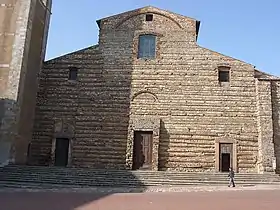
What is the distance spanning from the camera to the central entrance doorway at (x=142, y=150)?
21.6 m

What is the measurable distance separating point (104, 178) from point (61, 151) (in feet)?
16.5

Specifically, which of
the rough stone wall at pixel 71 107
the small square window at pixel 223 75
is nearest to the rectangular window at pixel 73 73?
the rough stone wall at pixel 71 107

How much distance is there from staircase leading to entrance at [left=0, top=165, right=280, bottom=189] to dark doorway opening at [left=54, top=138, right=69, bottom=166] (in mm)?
2638

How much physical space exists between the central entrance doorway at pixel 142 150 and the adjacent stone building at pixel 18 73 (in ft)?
21.0

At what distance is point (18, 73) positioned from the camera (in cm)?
2066

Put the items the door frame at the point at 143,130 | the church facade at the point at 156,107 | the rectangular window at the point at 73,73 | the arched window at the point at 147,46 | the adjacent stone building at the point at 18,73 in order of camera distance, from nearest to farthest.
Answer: the adjacent stone building at the point at 18,73 < the door frame at the point at 143,130 < the church facade at the point at 156,107 < the rectangular window at the point at 73,73 < the arched window at the point at 147,46

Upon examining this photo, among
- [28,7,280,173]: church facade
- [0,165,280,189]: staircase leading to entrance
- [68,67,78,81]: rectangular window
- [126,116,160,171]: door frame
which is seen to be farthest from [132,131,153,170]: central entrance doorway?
[68,67,78,81]: rectangular window

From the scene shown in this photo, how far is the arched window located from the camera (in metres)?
23.8

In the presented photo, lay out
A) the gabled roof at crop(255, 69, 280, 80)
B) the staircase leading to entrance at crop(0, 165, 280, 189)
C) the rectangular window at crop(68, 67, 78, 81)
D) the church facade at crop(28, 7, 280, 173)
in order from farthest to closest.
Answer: the rectangular window at crop(68, 67, 78, 81) < the gabled roof at crop(255, 69, 280, 80) < the church facade at crop(28, 7, 280, 173) < the staircase leading to entrance at crop(0, 165, 280, 189)

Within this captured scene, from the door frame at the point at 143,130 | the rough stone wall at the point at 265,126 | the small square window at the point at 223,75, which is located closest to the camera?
the rough stone wall at the point at 265,126

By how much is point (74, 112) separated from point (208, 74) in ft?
28.4

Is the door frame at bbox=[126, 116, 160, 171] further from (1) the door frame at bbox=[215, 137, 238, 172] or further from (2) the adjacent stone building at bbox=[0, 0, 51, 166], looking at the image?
(2) the adjacent stone building at bbox=[0, 0, 51, 166]

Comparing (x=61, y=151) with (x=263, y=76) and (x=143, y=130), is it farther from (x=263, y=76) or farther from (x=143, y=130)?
(x=263, y=76)

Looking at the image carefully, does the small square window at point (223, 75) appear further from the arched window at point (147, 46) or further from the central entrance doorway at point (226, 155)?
the arched window at point (147, 46)
